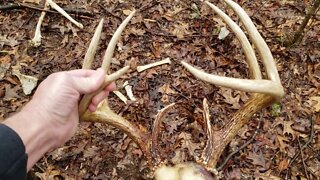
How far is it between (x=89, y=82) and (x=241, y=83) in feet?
3.62

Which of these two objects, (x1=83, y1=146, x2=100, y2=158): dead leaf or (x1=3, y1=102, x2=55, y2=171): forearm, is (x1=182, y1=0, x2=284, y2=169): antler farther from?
(x1=83, y1=146, x2=100, y2=158): dead leaf

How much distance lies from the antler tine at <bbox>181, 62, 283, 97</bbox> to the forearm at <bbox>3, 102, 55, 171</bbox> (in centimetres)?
116

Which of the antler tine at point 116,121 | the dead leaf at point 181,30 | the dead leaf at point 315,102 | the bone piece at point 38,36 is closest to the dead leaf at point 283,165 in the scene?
the dead leaf at point 315,102

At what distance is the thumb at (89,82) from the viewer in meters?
3.32

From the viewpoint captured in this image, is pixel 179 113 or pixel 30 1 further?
pixel 30 1

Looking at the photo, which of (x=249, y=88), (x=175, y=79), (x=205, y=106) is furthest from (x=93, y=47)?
(x=175, y=79)

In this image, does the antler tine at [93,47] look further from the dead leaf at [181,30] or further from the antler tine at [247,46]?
the dead leaf at [181,30]

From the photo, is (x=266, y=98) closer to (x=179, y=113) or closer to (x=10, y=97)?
(x=179, y=113)

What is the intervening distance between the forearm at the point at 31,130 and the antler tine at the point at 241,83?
1.16 m

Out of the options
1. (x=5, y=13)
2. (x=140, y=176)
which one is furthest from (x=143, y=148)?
(x=5, y=13)

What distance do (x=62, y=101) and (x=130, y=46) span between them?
256 cm

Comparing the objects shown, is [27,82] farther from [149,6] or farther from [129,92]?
[149,6]

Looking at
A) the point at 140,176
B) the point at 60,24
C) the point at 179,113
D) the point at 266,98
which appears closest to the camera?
the point at 266,98

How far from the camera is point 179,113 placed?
5090 millimetres
